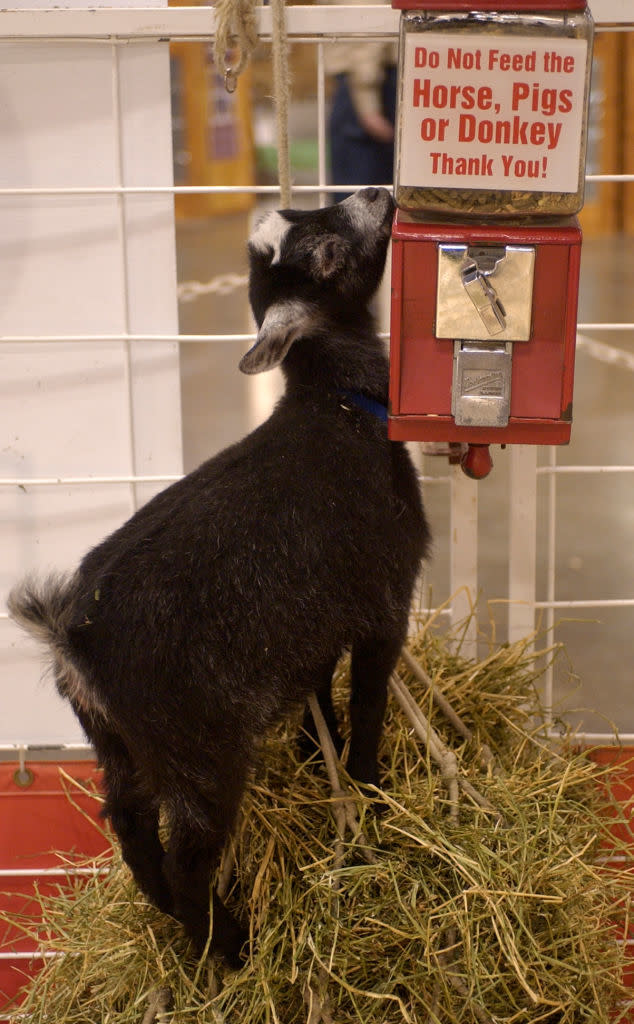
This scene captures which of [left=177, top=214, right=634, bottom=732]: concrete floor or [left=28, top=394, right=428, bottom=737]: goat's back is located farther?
[left=177, top=214, right=634, bottom=732]: concrete floor

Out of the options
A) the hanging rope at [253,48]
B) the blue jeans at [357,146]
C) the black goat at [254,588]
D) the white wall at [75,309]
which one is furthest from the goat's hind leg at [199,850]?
the blue jeans at [357,146]

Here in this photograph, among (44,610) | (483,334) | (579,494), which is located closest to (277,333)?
(483,334)

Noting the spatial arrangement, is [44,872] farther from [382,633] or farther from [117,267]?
[117,267]

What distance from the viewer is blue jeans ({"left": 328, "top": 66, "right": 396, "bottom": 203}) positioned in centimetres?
186

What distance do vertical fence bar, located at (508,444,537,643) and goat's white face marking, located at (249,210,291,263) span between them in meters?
0.47

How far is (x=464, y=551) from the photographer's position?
1485 mm

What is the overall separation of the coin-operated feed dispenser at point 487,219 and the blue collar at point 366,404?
104 mm

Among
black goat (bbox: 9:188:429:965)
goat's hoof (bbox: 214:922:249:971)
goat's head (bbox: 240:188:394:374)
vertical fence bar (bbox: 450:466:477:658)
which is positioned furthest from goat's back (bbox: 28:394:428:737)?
vertical fence bar (bbox: 450:466:477:658)

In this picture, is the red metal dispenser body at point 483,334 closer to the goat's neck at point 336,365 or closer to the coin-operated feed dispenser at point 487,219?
the coin-operated feed dispenser at point 487,219

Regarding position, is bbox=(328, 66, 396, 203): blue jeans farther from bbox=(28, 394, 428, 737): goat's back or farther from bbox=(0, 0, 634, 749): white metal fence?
bbox=(28, 394, 428, 737): goat's back

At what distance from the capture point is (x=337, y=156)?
2.06 metres

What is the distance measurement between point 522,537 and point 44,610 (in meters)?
0.71

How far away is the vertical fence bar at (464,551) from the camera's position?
1449 millimetres

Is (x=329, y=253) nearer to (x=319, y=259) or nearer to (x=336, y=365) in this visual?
(x=319, y=259)
